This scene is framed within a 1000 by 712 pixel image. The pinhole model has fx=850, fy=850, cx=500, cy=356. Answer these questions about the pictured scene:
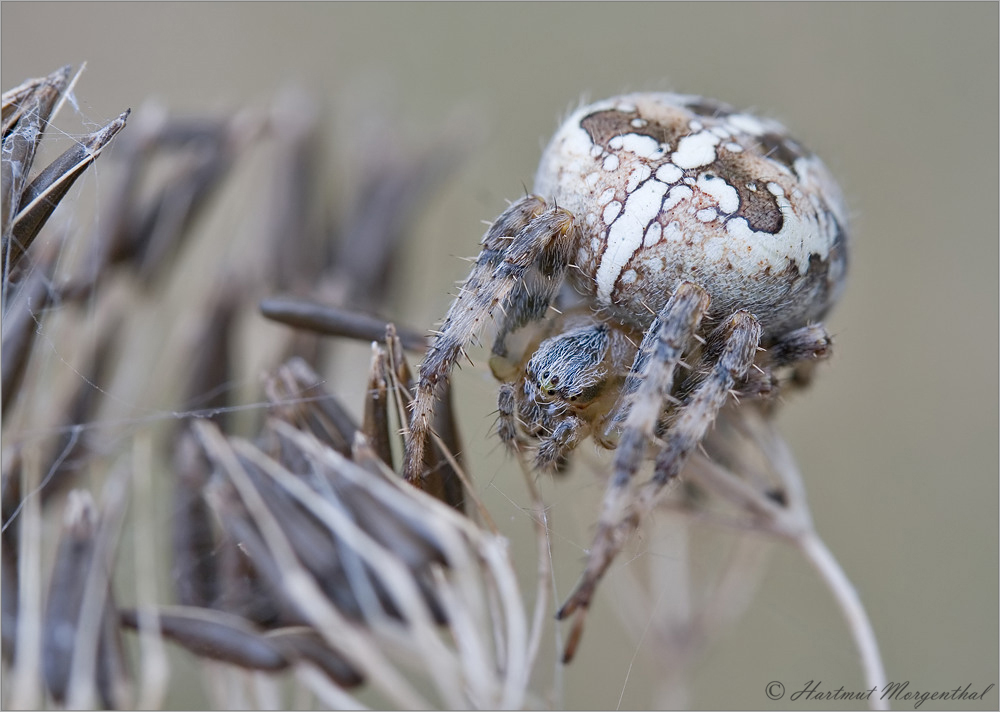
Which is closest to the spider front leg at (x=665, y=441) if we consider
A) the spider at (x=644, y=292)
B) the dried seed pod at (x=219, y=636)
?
the spider at (x=644, y=292)

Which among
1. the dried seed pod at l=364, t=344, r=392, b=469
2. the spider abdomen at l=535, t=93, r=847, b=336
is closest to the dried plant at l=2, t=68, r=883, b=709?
the dried seed pod at l=364, t=344, r=392, b=469

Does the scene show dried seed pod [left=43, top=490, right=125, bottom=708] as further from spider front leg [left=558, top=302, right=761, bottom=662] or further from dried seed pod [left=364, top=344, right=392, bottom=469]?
spider front leg [left=558, top=302, right=761, bottom=662]

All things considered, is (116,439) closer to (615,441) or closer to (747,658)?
(615,441)

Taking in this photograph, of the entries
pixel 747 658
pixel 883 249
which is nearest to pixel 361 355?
pixel 747 658

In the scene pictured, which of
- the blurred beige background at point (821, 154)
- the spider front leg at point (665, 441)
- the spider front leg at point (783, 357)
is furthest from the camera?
the blurred beige background at point (821, 154)

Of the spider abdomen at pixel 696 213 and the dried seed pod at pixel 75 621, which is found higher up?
the spider abdomen at pixel 696 213

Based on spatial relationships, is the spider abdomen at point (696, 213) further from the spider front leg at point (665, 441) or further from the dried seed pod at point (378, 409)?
the dried seed pod at point (378, 409)

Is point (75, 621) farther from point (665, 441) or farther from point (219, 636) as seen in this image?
point (665, 441)

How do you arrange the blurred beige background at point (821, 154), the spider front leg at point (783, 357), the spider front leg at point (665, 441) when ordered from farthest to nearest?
the blurred beige background at point (821, 154) → the spider front leg at point (783, 357) → the spider front leg at point (665, 441)
